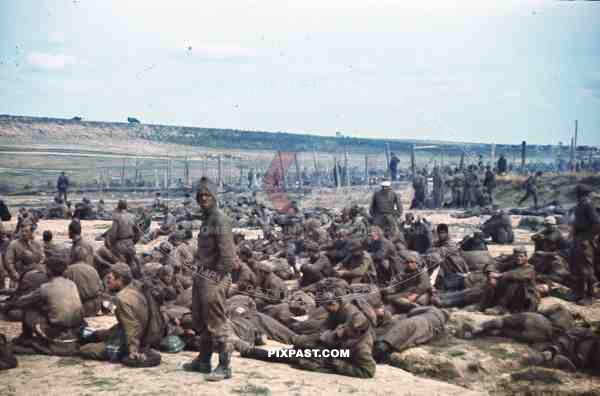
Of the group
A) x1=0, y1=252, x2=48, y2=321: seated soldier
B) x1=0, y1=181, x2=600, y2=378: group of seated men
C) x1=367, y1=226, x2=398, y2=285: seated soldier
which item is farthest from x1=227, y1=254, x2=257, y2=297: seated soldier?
x1=0, y1=252, x2=48, y2=321: seated soldier

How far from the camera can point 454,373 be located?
7844mm

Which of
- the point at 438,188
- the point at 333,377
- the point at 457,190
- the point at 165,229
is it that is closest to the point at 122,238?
the point at 333,377

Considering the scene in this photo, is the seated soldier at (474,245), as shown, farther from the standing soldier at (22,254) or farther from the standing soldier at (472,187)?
the standing soldier at (472,187)

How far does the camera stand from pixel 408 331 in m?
8.33

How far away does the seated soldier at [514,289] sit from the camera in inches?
370

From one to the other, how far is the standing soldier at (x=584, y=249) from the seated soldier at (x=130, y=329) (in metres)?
6.02

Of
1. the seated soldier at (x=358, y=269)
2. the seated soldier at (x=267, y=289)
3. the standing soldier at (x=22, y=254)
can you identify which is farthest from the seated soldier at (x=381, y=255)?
the standing soldier at (x=22, y=254)

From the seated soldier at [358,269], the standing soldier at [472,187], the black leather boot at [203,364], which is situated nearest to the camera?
the black leather boot at [203,364]

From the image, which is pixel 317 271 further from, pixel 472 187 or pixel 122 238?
pixel 472 187

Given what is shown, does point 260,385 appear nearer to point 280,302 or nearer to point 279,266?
point 280,302

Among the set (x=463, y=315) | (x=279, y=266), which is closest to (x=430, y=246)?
(x=279, y=266)

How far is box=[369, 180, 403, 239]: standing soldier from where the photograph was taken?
1358 centimetres

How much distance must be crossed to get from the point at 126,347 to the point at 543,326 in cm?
458

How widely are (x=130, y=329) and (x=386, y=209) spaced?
24.4ft
